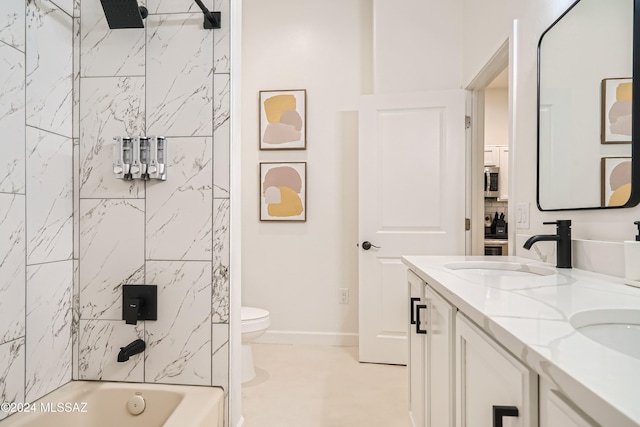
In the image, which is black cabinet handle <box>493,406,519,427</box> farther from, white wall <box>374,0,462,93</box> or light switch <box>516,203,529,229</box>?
white wall <box>374,0,462,93</box>

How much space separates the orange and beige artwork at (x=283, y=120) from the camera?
3174 mm

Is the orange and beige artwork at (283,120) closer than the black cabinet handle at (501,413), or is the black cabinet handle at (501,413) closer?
the black cabinet handle at (501,413)

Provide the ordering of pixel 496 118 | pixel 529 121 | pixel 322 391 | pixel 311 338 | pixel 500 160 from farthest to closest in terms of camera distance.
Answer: pixel 496 118 < pixel 500 160 < pixel 311 338 < pixel 322 391 < pixel 529 121

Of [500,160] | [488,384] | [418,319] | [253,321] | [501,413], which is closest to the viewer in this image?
[501,413]

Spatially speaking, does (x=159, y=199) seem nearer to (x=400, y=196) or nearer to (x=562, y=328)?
(x=562, y=328)

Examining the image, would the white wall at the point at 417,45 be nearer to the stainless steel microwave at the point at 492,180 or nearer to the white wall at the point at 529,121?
the white wall at the point at 529,121

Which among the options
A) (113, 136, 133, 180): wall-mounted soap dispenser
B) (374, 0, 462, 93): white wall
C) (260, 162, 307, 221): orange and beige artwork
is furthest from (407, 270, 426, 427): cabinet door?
(374, 0, 462, 93): white wall

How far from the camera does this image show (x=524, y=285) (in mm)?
980

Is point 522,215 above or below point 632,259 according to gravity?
above

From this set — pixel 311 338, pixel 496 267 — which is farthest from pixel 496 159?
pixel 496 267

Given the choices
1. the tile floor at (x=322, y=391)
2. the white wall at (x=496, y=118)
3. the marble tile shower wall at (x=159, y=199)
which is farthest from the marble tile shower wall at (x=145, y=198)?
the white wall at (x=496, y=118)

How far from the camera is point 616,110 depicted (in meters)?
1.19

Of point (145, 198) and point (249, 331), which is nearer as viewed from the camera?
point (145, 198)

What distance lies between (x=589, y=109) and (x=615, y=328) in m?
0.91
